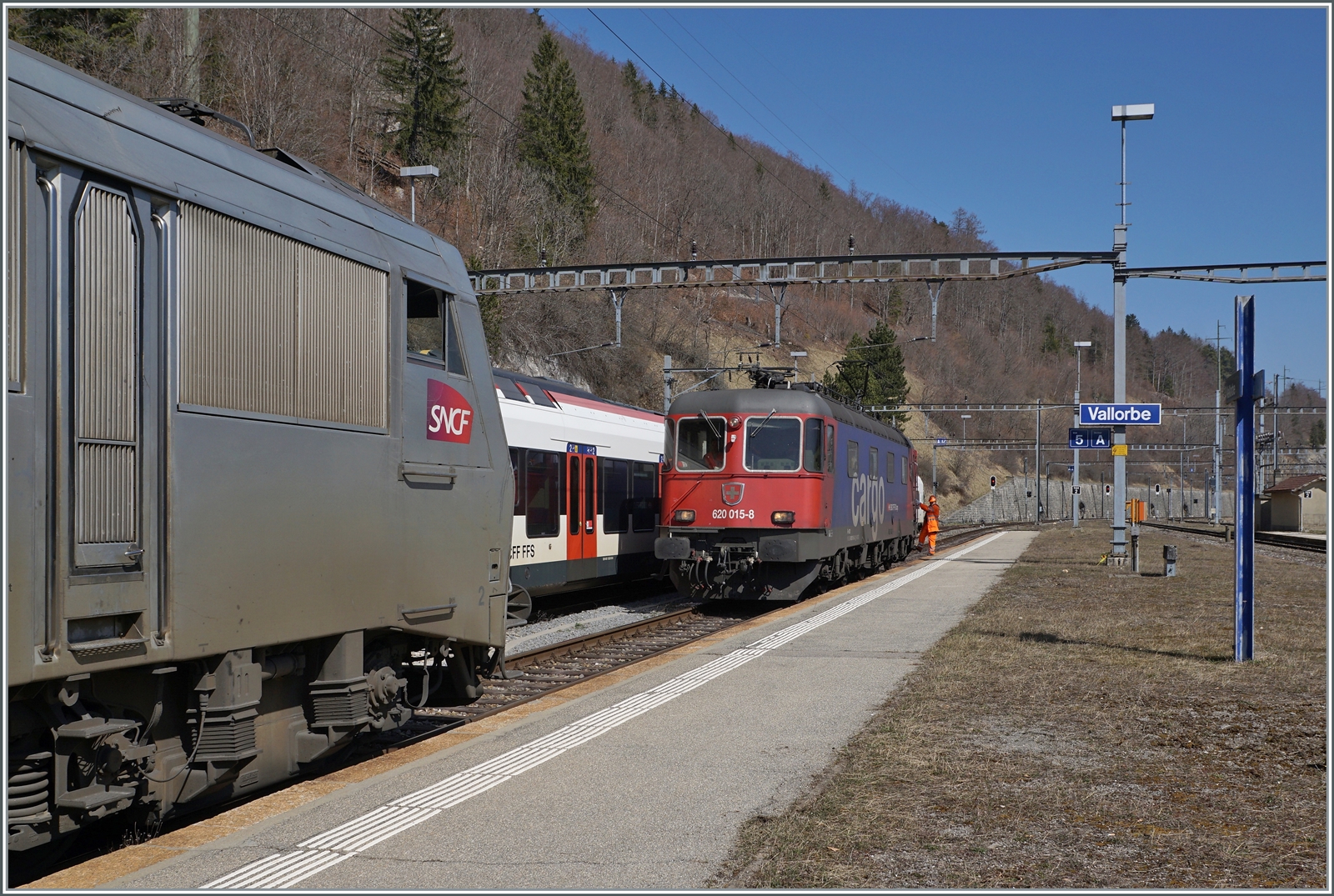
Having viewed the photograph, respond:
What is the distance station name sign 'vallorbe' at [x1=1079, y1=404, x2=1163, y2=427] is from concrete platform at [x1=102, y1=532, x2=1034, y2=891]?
12.4 metres

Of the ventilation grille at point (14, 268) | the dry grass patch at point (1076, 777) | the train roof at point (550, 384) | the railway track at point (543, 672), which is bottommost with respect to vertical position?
the railway track at point (543, 672)

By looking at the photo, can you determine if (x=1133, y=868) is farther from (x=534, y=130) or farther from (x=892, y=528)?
(x=534, y=130)

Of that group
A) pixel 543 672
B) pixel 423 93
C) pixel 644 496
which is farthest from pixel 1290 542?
pixel 423 93

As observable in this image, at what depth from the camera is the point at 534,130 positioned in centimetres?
6450

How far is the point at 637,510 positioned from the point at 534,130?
48.5 meters

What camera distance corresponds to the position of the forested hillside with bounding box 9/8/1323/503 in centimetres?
4325

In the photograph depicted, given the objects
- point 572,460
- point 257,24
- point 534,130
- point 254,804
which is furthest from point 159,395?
point 534,130

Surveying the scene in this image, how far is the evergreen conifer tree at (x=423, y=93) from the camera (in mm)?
55062

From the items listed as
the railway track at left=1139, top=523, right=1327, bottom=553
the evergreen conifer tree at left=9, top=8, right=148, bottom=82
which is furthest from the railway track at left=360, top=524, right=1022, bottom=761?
the railway track at left=1139, top=523, right=1327, bottom=553

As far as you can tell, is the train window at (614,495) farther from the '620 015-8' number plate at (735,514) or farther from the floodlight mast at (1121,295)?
the floodlight mast at (1121,295)

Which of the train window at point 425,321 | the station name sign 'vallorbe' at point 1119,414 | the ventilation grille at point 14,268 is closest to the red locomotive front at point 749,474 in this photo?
the station name sign 'vallorbe' at point 1119,414

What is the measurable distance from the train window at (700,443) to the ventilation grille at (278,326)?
11.3 meters

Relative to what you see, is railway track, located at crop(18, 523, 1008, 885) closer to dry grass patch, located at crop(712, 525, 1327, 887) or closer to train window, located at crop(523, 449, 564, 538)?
train window, located at crop(523, 449, 564, 538)

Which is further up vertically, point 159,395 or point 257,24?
point 257,24
